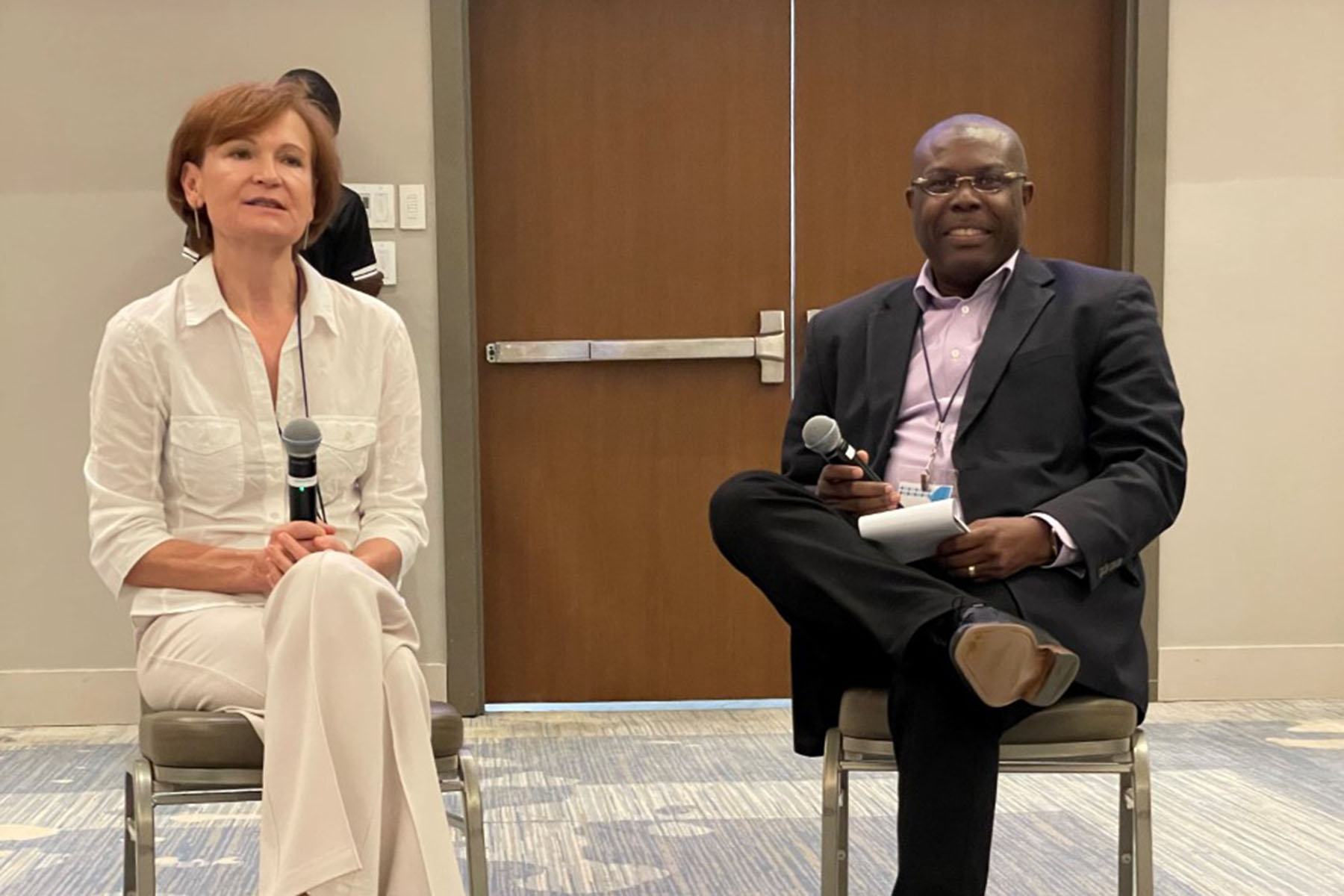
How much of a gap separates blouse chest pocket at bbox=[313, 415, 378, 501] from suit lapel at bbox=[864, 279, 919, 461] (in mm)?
750

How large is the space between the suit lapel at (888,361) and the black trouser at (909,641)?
0.86ft

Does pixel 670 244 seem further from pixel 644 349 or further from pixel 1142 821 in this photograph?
pixel 1142 821

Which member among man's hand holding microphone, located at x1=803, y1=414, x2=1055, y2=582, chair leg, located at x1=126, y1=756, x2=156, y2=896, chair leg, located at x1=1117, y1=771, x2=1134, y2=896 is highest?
man's hand holding microphone, located at x1=803, y1=414, x2=1055, y2=582

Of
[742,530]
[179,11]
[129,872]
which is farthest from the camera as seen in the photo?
[179,11]

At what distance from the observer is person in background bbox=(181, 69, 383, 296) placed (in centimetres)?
353

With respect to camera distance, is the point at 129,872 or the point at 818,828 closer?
the point at 129,872

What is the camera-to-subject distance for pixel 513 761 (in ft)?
11.3

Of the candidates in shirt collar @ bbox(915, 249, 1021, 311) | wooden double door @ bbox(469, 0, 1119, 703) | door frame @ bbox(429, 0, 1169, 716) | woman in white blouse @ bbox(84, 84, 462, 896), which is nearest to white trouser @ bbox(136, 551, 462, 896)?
woman in white blouse @ bbox(84, 84, 462, 896)

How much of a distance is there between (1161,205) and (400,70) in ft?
6.98

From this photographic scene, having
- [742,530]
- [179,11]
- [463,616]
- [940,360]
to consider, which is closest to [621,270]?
[463,616]

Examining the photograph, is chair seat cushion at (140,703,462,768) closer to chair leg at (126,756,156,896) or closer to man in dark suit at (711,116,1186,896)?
chair leg at (126,756,156,896)

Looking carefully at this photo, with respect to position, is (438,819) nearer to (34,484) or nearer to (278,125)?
(278,125)

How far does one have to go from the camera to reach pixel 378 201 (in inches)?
152

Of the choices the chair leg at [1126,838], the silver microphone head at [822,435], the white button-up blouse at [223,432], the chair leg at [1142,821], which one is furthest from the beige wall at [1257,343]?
the white button-up blouse at [223,432]
